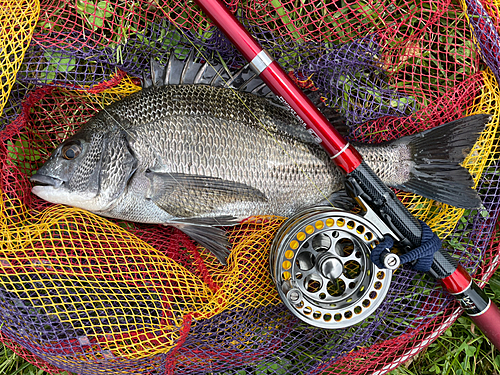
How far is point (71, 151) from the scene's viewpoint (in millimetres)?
2209

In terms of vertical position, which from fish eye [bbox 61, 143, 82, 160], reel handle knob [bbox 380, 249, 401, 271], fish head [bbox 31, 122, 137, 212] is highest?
fish eye [bbox 61, 143, 82, 160]

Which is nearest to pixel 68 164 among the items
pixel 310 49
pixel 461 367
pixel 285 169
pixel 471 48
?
pixel 285 169

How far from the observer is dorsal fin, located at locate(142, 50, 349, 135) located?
248cm

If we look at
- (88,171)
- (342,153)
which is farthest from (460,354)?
(88,171)

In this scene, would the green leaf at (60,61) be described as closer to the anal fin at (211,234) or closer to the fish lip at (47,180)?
the fish lip at (47,180)

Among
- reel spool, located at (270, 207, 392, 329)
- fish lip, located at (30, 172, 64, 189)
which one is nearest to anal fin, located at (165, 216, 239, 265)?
reel spool, located at (270, 207, 392, 329)

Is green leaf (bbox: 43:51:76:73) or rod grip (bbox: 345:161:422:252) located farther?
green leaf (bbox: 43:51:76:73)

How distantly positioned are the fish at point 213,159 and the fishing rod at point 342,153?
6.5 inches

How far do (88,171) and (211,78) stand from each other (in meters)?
0.98

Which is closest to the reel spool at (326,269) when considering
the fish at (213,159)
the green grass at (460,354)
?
the fish at (213,159)

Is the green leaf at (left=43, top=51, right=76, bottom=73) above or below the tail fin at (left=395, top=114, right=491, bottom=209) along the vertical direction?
above

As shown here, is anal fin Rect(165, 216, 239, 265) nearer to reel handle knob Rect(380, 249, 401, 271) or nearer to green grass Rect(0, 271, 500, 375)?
reel handle knob Rect(380, 249, 401, 271)

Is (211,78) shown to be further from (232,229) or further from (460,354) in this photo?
(460,354)

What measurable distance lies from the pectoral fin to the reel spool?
36 centimetres
